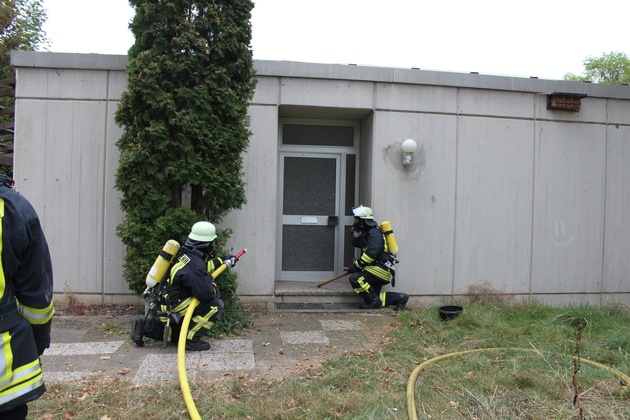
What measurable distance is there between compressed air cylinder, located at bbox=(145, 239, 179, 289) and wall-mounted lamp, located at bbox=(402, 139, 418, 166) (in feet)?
13.1

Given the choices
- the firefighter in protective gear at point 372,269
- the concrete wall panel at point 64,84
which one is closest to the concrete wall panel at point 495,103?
the firefighter in protective gear at point 372,269

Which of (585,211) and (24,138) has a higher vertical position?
(24,138)

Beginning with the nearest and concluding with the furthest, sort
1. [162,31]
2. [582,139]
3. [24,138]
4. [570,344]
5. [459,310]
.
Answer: [570,344]
[162,31]
[459,310]
[24,138]
[582,139]

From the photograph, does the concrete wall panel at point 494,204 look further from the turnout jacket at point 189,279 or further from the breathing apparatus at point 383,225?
the turnout jacket at point 189,279

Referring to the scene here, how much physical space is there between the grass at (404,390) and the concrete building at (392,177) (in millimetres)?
2675

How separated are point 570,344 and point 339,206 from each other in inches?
172

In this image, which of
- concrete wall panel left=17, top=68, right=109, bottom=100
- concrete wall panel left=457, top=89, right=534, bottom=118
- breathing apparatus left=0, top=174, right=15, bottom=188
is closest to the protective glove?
breathing apparatus left=0, top=174, right=15, bottom=188

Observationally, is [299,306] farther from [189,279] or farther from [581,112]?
[581,112]

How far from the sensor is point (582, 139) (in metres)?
8.10

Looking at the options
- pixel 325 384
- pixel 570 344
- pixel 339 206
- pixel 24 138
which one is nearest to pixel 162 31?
pixel 24 138

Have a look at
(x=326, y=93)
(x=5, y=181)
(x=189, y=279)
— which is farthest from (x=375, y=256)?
(x=5, y=181)

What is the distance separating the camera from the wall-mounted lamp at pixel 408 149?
23.9ft

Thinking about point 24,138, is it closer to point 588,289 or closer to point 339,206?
point 339,206

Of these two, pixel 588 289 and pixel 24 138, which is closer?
pixel 24 138
